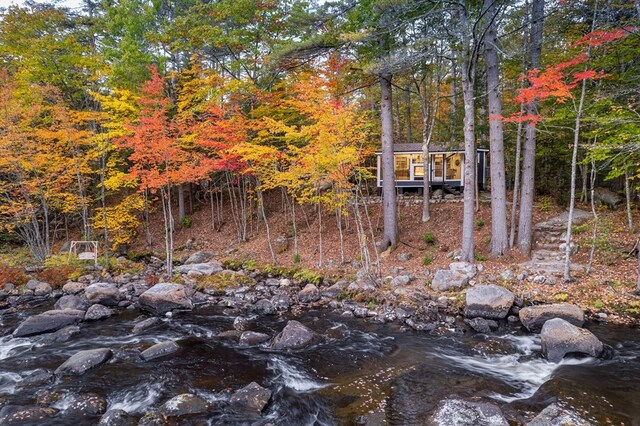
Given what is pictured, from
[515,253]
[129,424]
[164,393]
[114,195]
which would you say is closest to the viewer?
[129,424]

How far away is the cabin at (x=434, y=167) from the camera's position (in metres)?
16.1

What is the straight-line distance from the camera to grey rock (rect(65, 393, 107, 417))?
186 inches

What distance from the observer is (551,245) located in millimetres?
10438

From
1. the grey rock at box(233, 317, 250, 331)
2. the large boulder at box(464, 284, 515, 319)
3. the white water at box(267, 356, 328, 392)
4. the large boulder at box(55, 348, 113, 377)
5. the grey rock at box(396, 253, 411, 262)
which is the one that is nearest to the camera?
the white water at box(267, 356, 328, 392)

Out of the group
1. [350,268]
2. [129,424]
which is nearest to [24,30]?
[350,268]

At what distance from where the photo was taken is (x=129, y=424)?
14.5 ft

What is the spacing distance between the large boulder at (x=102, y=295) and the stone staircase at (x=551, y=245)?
11490 mm

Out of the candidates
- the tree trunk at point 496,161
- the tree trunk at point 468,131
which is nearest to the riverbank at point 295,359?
the tree trunk at point 468,131

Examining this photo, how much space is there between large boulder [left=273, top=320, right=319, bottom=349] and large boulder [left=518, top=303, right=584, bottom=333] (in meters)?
4.42

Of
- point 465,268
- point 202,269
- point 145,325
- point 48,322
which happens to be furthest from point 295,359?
point 202,269

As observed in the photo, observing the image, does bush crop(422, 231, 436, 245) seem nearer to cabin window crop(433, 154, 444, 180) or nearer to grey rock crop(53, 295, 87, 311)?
cabin window crop(433, 154, 444, 180)

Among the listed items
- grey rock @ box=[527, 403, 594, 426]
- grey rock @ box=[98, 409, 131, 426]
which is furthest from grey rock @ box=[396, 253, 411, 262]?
grey rock @ box=[98, 409, 131, 426]

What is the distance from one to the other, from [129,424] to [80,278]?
30.4 feet

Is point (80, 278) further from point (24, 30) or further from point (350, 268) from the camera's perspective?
point (24, 30)
